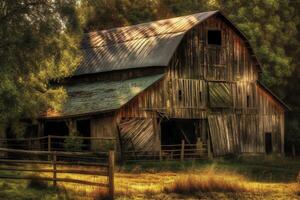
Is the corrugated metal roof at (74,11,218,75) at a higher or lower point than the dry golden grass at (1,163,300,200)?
higher

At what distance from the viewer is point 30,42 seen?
88.1ft

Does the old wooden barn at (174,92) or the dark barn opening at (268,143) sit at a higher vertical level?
the old wooden barn at (174,92)

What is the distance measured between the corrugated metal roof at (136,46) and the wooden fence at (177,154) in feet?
16.1

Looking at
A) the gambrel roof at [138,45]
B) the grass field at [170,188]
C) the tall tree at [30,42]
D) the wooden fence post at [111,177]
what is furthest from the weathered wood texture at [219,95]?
the wooden fence post at [111,177]

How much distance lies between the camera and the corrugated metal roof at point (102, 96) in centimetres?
3447

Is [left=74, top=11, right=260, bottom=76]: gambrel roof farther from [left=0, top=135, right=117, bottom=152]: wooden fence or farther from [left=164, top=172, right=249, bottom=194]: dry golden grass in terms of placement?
[left=164, top=172, right=249, bottom=194]: dry golden grass

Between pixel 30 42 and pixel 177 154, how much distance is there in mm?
11723

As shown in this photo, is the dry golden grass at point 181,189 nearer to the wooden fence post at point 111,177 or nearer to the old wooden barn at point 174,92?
the wooden fence post at point 111,177

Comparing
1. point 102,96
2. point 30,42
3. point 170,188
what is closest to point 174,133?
point 102,96

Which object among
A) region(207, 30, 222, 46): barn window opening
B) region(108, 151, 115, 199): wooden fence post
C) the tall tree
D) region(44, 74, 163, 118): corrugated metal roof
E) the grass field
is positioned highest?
region(207, 30, 222, 46): barn window opening

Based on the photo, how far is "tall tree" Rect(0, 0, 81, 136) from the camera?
1056 inches

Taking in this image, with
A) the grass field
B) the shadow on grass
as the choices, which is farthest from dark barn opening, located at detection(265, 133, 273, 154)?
the grass field

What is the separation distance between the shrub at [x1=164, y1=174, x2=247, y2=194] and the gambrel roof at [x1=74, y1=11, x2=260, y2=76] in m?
15.1

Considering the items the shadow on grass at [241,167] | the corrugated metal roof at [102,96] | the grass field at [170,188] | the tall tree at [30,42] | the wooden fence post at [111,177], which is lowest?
the shadow on grass at [241,167]
